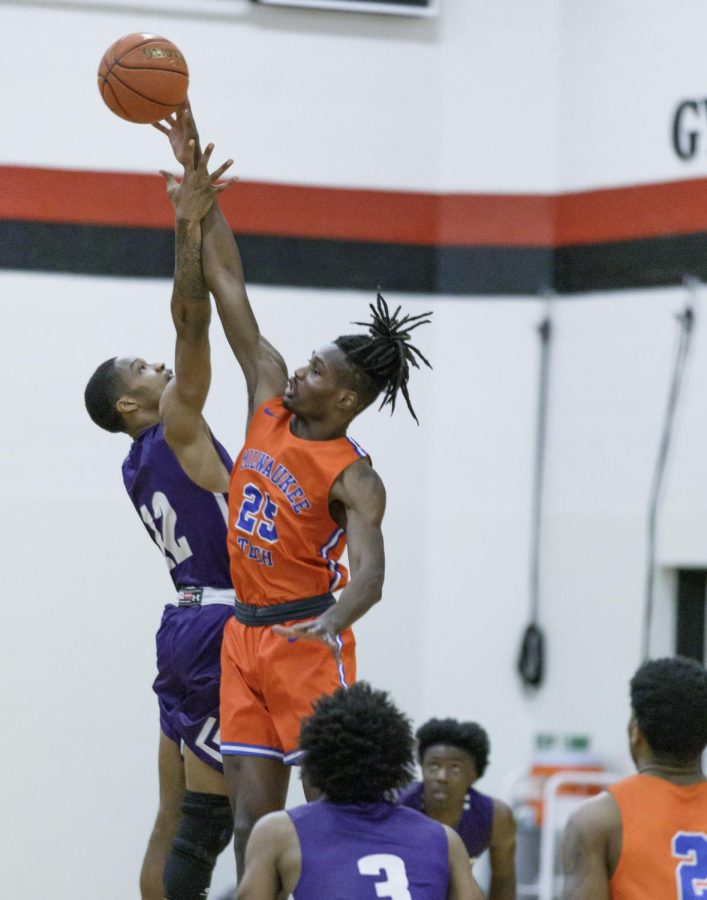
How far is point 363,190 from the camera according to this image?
8.06 m

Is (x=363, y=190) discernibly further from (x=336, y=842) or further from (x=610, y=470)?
(x=336, y=842)

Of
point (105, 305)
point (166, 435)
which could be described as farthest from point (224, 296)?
point (105, 305)

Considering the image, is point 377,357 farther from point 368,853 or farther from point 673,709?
point 368,853

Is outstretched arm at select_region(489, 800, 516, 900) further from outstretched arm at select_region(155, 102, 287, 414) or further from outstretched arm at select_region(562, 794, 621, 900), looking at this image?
outstretched arm at select_region(562, 794, 621, 900)

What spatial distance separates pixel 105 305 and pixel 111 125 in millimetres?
859

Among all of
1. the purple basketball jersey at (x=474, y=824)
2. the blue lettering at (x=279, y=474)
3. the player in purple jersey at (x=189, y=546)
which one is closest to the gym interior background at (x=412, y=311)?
the purple basketball jersey at (x=474, y=824)

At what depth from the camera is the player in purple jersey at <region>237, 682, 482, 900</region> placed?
135 inches

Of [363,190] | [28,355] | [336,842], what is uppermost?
[363,190]

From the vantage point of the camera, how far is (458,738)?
21.1 feet

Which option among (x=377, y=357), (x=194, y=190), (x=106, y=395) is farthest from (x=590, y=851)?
(x=106, y=395)

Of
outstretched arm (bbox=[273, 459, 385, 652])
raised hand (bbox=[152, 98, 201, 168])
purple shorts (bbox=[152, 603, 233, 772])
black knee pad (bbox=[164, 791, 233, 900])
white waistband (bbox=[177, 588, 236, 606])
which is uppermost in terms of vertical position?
raised hand (bbox=[152, 98, 201, 168])

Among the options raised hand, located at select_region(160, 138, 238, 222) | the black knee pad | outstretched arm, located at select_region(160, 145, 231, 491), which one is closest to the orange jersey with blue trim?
outstretched arm, located at select_region(160, 145, 231, 491)

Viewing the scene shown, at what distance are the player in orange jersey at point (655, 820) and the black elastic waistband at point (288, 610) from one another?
118 cm

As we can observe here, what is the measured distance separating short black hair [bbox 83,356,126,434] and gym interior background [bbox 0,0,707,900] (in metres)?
2.16
